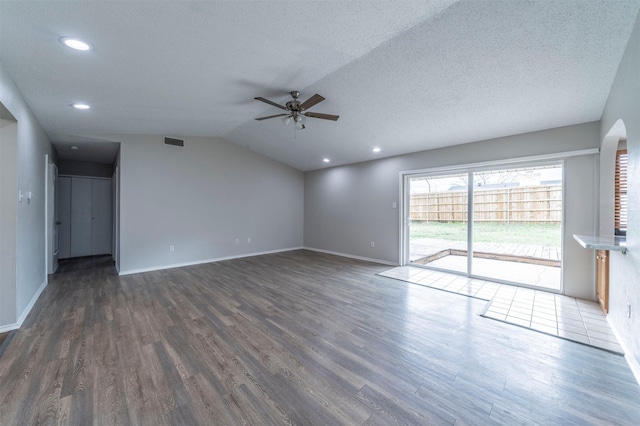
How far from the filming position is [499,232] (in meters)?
4.21

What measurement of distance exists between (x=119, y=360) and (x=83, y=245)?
6.06 metres

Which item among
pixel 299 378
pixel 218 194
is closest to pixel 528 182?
pixel 299 378

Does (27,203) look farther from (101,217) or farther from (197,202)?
(101,217)

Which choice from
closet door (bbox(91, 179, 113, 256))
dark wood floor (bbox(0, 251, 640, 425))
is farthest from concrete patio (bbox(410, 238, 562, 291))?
closet door (bbox(91, 179, 113, 256))

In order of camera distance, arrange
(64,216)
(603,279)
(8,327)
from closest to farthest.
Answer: (8,327)
(603,279)
(64,216)

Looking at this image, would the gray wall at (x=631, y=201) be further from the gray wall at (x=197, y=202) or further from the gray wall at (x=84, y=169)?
the gray wall at (x=84, y=169)

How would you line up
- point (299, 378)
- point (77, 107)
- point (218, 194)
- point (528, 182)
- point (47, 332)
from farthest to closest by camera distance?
point (218, 194) → point (528, 182) → point (77, 107) → point (47, 332) → point (299, 378)

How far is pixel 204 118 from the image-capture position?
13.9 ft

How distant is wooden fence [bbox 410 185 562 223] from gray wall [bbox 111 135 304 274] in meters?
3.73

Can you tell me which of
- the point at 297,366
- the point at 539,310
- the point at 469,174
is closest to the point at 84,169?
the point at 297,366

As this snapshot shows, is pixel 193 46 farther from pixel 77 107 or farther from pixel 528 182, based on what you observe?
pixel 528 182

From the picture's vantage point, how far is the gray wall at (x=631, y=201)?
5.78ft

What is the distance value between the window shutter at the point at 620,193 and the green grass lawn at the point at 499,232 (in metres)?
0.62

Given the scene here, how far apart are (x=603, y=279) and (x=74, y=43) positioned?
576 cm
